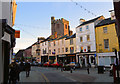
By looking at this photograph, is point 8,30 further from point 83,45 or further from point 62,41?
point 62,41

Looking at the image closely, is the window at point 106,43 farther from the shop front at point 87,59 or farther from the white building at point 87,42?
the shop front at point 87,59

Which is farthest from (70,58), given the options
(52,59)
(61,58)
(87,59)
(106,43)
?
(106,43)

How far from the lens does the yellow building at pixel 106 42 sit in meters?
28.7

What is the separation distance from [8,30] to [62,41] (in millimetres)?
34829

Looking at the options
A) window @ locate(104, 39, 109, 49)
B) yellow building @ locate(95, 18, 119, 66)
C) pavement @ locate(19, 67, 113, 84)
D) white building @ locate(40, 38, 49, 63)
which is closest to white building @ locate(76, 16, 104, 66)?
yellow building @ locate(95, 18, 119, 66)

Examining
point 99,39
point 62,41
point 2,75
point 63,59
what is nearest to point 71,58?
point 63,59

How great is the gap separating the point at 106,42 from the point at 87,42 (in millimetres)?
5155

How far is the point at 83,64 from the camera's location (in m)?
33.4

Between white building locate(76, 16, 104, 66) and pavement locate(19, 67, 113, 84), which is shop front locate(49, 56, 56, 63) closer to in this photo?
white building locate(76, 16, 104, 66)

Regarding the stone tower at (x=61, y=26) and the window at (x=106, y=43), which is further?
the stone tower at (x=61, y=26)

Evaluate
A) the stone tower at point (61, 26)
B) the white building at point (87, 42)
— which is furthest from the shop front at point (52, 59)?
the white building at point (87, 42)

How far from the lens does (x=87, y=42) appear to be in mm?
33656

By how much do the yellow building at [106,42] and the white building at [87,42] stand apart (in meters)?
1.40

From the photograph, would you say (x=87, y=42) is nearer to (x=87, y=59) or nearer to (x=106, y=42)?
(x=87, y=59)
